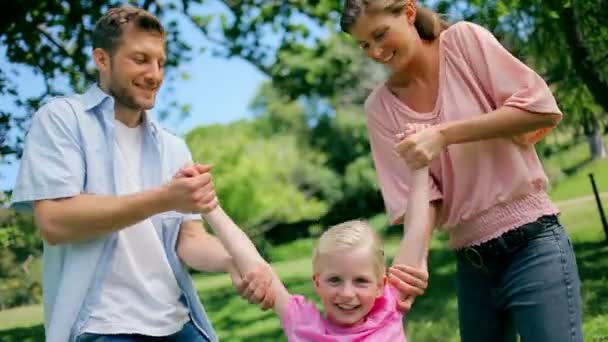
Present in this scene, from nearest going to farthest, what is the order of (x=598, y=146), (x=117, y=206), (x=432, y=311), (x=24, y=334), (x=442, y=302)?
(x=117, y=206)
(x=432, y=311)
(x=442, y=302)
(x=24, y=334)
(x=598, y=146)

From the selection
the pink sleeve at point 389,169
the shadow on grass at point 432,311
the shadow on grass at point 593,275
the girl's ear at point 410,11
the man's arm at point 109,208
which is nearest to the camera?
the man's arm at point 109,208

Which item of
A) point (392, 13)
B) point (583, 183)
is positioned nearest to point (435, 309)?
point (583, 183)

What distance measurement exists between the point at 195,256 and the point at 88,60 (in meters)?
7.01

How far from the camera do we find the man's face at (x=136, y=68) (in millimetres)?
2246

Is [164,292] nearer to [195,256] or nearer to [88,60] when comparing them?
[195,256]

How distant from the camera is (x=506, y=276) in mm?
2363

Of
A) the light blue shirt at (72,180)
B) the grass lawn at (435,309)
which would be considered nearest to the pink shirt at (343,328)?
the light blue shirt at (72,180)

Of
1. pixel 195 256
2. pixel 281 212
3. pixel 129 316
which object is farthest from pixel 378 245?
pixel 281 212

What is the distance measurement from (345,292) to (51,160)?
852 millimetres

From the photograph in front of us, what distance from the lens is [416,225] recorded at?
229cm

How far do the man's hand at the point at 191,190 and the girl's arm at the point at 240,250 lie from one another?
0.12m

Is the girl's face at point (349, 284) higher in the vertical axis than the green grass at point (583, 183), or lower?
higher

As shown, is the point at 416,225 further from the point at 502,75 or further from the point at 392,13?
the point at 392,13

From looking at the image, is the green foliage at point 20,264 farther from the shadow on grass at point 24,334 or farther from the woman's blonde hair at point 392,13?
the woman's blonde hair at point 392,13
